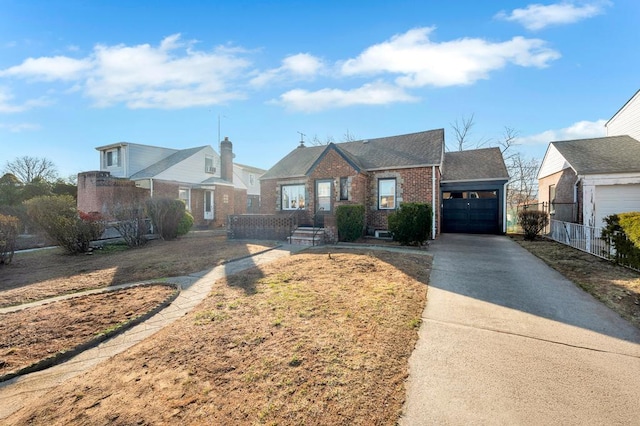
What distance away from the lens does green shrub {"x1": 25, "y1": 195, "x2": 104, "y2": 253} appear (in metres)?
10.5

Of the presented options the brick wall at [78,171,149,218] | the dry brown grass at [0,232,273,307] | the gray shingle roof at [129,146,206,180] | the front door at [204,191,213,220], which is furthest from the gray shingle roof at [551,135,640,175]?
the gray shingle roof at [129,146,206,180]

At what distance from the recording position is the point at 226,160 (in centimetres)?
2523

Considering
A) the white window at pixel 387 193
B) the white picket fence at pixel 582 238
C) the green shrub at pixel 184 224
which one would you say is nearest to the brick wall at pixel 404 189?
the white window at pixel 387 193

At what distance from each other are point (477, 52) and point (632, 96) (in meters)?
12.9

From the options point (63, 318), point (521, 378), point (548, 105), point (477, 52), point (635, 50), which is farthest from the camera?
point (548, 105)

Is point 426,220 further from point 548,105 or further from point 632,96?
point 632,96

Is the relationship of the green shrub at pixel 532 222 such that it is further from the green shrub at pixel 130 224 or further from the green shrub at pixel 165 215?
the green shrub at pixel 130 224

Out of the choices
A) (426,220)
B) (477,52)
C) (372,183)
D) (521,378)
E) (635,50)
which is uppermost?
(635,50)

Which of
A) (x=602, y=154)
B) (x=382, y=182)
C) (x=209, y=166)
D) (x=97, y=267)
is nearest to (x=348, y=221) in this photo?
(x=382, y=182)

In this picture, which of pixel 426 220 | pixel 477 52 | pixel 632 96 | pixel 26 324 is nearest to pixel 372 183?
pixel 426 220

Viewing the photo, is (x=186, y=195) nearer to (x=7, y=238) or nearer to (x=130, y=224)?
(x=130, y=224)

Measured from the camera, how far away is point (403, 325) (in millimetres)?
4094

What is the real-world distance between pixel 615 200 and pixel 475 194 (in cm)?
586

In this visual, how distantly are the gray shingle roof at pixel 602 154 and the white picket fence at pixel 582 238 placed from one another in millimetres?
2776
